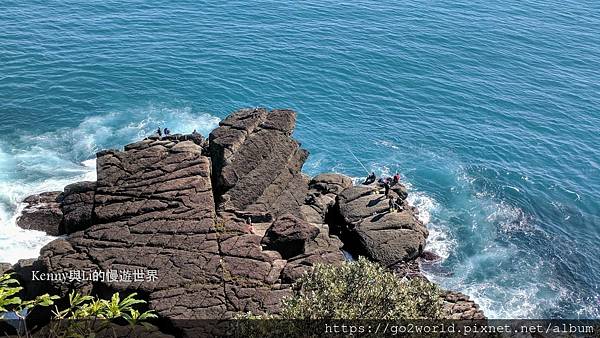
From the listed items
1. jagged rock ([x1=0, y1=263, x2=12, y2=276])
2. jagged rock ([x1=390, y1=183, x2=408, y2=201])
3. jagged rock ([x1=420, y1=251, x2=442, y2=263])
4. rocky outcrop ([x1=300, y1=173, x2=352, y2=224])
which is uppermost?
jagged rock ([x1=0, y1=263, x2=12, y2=276])

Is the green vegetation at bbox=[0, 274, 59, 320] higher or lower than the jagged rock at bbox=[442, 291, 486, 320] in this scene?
higher

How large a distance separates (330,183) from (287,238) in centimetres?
1765

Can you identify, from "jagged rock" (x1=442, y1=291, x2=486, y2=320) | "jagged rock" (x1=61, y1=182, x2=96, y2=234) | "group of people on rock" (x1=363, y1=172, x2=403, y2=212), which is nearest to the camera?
"jagged rock" (x1=442, y1=291, x2=486, y2=320)

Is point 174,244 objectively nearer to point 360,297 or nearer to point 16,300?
point 360,297

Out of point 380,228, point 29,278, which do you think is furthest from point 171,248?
point 380,228

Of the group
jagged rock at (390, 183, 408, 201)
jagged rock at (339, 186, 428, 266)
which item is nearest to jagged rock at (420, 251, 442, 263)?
jagged rock at (339, 186, 428, 266)

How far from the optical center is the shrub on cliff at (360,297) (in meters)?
27.1

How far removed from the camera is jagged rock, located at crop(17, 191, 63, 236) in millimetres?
54141

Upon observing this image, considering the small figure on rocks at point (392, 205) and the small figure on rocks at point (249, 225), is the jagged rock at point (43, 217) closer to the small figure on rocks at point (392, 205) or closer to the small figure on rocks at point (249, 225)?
the small figure on rocks at point (249, 225)

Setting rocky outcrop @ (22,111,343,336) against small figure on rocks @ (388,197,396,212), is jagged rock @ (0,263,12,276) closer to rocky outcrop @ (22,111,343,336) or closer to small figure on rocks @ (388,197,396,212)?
rocky outcrop @ (22,111,343,336)

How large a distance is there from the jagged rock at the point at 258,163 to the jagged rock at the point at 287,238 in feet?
15.6

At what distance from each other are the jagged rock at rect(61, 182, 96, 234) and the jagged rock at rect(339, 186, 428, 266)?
83.1ft

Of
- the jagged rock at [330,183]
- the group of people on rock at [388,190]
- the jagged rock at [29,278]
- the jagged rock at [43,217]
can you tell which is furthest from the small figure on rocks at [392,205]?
the jagged rock at [29,278]

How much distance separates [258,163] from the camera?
5781cm
